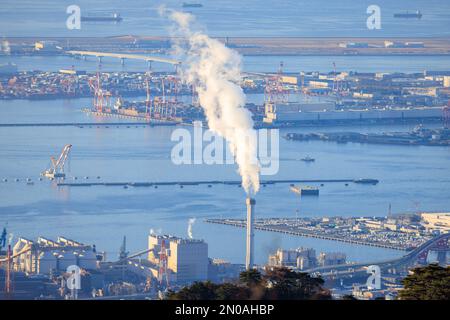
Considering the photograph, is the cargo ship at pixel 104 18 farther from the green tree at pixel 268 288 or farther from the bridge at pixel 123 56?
the green tree at pixel 268 288

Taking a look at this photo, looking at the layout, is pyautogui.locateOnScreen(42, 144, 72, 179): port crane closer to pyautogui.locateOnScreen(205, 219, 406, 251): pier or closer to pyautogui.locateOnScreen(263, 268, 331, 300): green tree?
pyautogui.locateOnScreen(205, 219, 406, 251): pier

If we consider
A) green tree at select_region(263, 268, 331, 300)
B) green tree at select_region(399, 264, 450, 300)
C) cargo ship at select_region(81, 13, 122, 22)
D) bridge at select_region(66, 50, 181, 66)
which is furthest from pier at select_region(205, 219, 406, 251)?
cargo ship at select_region(81, 13, 122, 22)

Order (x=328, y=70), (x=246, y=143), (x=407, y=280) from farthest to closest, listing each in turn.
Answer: (x=328, y=70) → (x=246, y=143) → (x=407, y=280)

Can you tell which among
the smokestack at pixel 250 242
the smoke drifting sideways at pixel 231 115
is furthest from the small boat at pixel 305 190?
the smokestack at pixel 250 242

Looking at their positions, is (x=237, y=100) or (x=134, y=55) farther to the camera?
(x=134, y=55)

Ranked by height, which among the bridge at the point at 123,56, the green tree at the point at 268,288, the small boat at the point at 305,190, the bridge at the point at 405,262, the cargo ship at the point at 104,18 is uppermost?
the cargo ship at the point at 104,18
